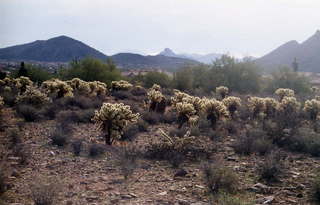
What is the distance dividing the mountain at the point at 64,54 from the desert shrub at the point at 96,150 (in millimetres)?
119984

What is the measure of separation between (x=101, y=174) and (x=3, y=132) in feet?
17.9

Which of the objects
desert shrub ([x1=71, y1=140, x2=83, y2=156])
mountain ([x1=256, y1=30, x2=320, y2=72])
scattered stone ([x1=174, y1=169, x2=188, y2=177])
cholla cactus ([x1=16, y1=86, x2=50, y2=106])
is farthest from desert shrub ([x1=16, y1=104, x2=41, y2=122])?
mountain ([x1=256, y1=30, x2=320, y2=72])

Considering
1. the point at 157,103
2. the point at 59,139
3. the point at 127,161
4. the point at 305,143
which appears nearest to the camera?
the point at 127,161

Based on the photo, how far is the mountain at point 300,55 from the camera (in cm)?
10320

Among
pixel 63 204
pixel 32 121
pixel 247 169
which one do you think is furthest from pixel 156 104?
pixel 63 204

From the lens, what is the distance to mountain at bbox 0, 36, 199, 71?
436 feet

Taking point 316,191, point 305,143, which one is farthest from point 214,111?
point 316,191

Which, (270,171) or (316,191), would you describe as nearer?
(316,191)

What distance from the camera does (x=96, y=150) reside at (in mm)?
9984

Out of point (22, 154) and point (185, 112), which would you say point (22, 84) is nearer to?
point (185, 112)

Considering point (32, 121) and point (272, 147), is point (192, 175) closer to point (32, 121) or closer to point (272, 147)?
point (272, 147)

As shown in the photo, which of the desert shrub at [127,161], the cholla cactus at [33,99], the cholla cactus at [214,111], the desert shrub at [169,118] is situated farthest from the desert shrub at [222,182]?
the cholla cactus at [33,99]

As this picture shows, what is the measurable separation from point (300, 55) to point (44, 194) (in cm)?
11790

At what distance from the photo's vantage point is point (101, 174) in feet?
27.7
